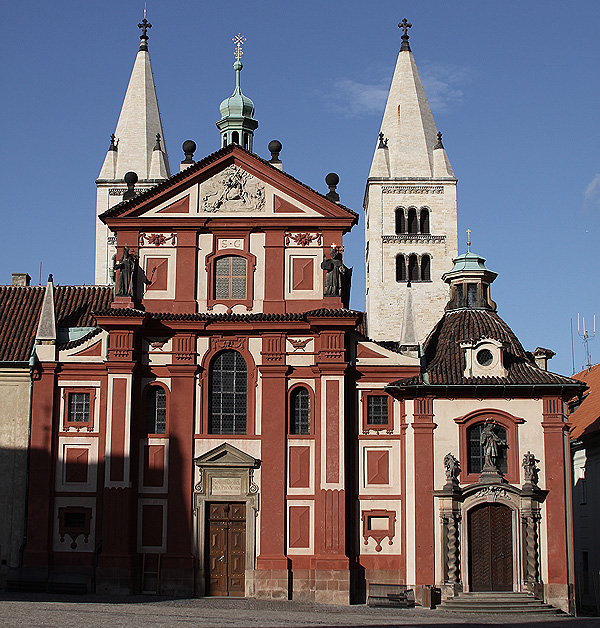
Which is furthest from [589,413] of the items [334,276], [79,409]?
[79,409]

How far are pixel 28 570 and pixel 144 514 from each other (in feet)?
12.8

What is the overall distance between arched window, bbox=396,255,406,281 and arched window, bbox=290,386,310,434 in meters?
33.9

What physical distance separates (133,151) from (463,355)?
3559 cm

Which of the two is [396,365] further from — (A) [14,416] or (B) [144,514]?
(A) [14,416]

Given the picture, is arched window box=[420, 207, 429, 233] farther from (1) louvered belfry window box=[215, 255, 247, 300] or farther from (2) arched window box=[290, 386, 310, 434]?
(2) arched window box=[290, 386, 310, 434]

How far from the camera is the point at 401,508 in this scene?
32.2 m

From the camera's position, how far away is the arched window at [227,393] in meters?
32.6

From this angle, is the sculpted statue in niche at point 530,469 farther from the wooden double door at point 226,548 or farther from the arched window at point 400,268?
the arched window at point 400,268

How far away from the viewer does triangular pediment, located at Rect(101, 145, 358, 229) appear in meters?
33.6

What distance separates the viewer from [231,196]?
33.8m

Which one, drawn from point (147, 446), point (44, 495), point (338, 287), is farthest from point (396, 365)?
point (44, 495)

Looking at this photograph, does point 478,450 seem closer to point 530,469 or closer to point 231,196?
point 530,469

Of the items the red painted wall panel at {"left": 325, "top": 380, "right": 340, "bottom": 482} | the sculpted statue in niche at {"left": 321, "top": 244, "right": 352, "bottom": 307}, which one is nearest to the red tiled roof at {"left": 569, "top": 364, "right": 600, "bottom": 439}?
the red painted wall panel at {"left": 325, "top": 380, "right": 340, "bottom": 482}

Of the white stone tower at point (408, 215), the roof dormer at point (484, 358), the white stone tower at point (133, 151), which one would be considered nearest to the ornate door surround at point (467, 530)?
the roof dormer at point (484, 358)
